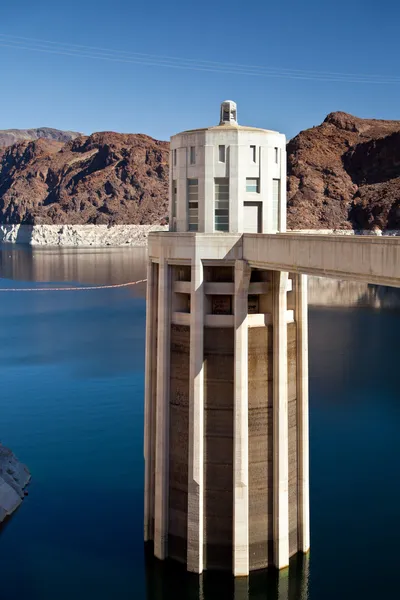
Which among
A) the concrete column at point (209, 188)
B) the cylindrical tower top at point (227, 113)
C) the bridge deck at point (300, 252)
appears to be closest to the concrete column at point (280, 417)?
the bridge deck at point (300, 252)

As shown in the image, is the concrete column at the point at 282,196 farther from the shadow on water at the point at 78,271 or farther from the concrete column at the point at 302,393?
the shadow on water at the point at 78,271

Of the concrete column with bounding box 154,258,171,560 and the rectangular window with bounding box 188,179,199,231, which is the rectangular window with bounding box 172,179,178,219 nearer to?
the rectangular window with bounding box 188,179,199,231

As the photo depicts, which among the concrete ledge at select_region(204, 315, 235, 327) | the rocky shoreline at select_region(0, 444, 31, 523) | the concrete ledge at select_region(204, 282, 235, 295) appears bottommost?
the rocky shoreline at select_region(0, 444, 31, 523)

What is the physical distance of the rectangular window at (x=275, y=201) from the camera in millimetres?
22438

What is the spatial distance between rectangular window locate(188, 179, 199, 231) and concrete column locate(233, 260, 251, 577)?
6.15 ft

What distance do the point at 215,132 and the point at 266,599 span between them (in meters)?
12.8

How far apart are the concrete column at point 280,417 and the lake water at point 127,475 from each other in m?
1.60

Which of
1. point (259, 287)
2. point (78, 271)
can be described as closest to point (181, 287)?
point (259, 287)

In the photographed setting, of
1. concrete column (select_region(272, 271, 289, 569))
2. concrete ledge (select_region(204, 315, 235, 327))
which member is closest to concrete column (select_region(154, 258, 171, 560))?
concrete ledge (select_region(204, 315, 235, 327))

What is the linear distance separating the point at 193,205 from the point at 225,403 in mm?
5406

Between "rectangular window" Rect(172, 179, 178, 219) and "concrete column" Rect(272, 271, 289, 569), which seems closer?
"concrete column" Rect(272, 271, 289, 569)

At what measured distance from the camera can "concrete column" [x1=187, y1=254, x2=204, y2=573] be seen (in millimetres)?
21188

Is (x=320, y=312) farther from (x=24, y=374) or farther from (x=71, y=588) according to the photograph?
(x=71, y=588)

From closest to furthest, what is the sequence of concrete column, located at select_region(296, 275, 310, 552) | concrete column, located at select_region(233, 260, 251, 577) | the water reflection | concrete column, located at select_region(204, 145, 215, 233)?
concrete column, located at select_region(233, 260, 251, 577) < concrete column, located at select_region(204, 145, 215, 233) < concrete column, located at select_region(296, 275, 310, 552) < the water reflection
